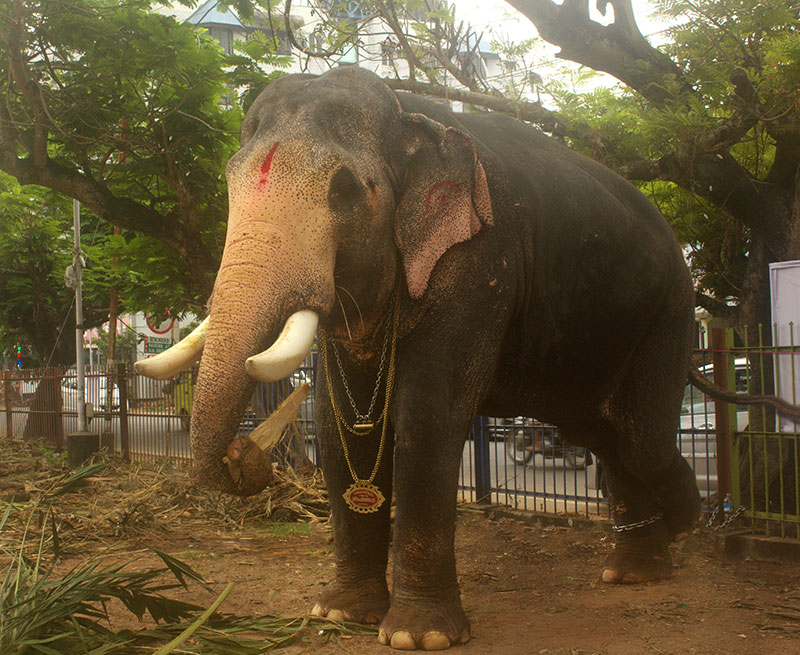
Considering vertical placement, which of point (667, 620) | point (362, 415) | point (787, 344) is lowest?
point (667, 620)

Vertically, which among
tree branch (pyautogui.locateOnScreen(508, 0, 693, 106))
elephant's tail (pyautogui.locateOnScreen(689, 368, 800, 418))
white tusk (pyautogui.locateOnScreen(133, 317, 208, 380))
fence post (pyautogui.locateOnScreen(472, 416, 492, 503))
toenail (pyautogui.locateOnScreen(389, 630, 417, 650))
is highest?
tree branch (pyautogui.locateOnScreen(508, 0, 693, 106))

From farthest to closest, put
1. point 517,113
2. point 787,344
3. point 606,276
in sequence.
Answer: point 517,113
point 787,344
point 606,276

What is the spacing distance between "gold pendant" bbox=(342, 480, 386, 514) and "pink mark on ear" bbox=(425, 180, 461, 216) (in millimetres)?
1271

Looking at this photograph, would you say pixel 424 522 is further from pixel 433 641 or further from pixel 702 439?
pixel 702 439

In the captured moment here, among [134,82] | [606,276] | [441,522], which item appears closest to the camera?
[441,522]

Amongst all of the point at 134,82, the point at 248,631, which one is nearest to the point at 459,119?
the point at 248,631

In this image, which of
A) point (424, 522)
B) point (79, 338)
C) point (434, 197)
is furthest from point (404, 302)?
point (79, 338)

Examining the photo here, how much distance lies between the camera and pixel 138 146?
9.17 meters

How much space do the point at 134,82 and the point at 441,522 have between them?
7.32m

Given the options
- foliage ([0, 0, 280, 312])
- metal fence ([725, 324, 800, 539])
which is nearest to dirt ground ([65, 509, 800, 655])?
metal fence ([725, 324, 800, 539])

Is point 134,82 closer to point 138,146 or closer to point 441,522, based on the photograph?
point 138,146

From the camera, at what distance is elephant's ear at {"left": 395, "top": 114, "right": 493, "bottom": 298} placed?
374 cm

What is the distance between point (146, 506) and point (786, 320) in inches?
201

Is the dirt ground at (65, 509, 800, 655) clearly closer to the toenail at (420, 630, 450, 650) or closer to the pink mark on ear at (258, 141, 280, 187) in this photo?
the toenail at (420, 630, 450, 650)
